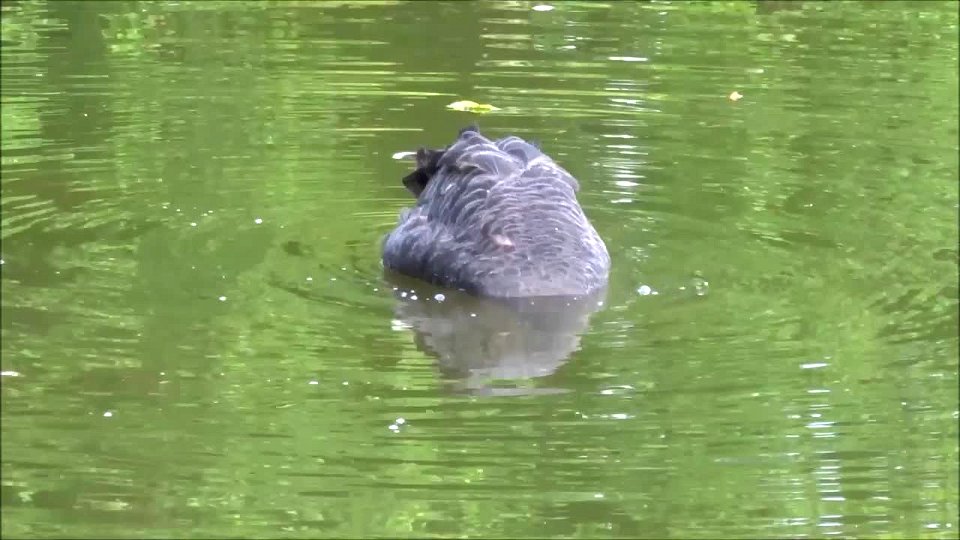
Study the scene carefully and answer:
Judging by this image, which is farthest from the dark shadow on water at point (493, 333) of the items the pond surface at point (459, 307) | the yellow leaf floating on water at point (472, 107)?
the yellow leaf floating on water at point (472, 107)

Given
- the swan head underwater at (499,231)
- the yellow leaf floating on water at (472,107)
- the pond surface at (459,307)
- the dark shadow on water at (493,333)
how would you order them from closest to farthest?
the pond surface at (459,307) < the dark shadow on water at (493,333) < the swan head underwater at (499,231) < the yellow leaf floating on water at (472,107)

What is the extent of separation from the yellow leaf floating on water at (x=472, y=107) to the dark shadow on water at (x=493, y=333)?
12.5 ft

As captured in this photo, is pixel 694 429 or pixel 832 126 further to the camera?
pixel 832 126

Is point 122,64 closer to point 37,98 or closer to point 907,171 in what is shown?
point 37,98

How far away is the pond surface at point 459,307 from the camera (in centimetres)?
639

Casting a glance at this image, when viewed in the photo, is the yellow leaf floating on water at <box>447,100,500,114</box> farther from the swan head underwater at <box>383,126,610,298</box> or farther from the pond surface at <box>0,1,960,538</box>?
the swan head underwater at <box>383,126,610,298</box>

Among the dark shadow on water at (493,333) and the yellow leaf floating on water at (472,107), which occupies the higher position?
the dark shadow on water at (493,333)

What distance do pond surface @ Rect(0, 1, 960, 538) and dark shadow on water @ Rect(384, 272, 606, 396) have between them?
22 mm

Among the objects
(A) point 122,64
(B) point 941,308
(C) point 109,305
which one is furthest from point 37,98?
(B) point 941,308

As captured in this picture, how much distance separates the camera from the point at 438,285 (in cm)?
885

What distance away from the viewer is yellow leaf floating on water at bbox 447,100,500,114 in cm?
1252

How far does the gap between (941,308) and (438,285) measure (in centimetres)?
258

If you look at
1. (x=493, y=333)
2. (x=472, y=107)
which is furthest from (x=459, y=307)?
(x=472, y=107)

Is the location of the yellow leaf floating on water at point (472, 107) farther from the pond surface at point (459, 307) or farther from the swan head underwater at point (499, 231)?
the swan head underwater at point (499, 231)
